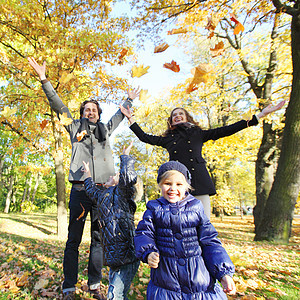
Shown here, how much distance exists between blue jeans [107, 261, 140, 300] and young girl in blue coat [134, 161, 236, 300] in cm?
28

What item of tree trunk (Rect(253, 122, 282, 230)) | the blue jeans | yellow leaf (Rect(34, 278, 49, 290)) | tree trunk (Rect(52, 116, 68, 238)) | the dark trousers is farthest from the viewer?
tree trunk (Rect(253, 122, 282, 230))

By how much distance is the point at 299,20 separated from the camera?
19.0 feet

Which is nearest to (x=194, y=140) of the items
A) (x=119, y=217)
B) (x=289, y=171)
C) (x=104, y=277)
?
(x=119, y=217)

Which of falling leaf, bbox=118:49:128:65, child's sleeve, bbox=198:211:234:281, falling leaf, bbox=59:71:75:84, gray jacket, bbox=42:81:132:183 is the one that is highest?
falling leaf, bbox=118:49:128:65

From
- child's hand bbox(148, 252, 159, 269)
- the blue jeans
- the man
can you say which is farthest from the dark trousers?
child's hand bbox(148, 252, 159, 269)

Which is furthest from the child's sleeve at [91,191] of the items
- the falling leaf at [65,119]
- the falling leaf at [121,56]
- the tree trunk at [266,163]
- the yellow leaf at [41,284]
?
the tree trunk at [266,163]

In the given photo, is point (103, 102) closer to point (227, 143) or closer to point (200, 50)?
point (227, 143)

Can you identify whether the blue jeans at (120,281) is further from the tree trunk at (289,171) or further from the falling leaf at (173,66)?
the tree trunk at (289,171)

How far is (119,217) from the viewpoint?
2.06 meters

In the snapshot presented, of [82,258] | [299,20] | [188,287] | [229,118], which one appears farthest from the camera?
[229,118]

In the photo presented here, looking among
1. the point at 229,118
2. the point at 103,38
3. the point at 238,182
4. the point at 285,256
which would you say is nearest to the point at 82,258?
the point at 285,256

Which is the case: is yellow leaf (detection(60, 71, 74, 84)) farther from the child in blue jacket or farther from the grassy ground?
the child in blue jacket

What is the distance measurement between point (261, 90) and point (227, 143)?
288cm

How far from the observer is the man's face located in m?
2.89
